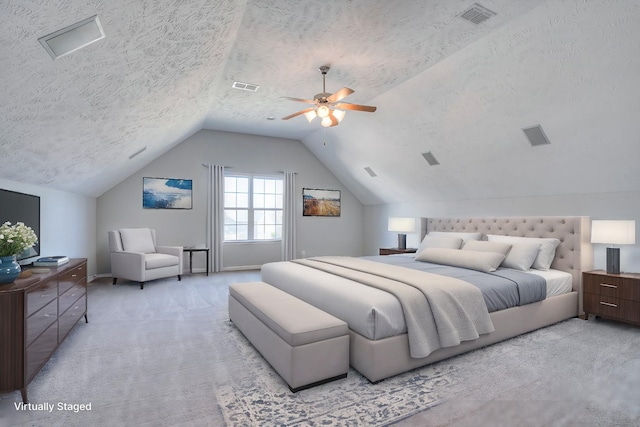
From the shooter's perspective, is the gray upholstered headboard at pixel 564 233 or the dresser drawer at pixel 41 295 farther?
the gray upholstered headboard at pixel 564 233

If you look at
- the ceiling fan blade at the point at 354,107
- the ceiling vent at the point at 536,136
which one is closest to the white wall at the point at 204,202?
the ceiling fan blade at the point at 354,107

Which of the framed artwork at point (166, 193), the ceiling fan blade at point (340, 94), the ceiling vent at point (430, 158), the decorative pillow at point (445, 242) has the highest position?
the ceiling fan blade at point (340, 94)

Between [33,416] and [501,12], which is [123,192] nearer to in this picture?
[33,416]

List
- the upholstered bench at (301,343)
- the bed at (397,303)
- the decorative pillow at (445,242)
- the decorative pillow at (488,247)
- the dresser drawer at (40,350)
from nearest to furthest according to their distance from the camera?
the dresser drawer at (40,350)
the upholstered bench at (301,343)
the bed at (397,303)
the decorative pillow at (488,247)
the decorative pillow at (445,242)

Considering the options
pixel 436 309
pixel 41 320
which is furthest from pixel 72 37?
pixel 436 309

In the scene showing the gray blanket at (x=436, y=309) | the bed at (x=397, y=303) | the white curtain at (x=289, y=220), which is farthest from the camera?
the white curtain at (x=289, y=220)

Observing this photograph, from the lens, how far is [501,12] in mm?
2777

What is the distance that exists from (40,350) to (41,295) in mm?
359

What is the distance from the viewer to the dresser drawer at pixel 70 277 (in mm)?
2754

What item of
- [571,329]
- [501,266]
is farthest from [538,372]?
[501,266]

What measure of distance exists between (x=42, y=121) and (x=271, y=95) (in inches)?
112

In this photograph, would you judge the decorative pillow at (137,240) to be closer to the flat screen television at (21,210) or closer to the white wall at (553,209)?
the flat screen television at (21,210)

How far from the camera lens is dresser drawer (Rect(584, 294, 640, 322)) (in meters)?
3.36

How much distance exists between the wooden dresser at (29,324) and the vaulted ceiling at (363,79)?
41.7 inches
